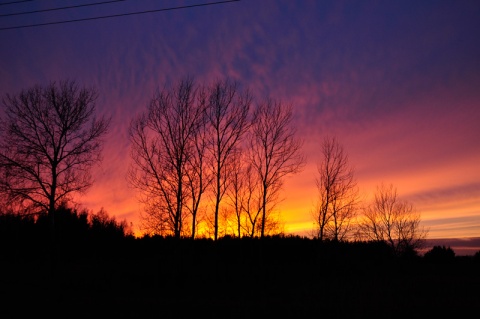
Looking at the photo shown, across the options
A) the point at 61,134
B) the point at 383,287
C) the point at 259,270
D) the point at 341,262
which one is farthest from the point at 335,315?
the point at 341,262

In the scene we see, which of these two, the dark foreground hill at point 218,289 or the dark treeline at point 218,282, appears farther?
the dark treeline at point 218,282

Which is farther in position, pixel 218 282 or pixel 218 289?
pixel 218 282

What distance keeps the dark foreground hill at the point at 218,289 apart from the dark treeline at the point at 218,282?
2.4 inches

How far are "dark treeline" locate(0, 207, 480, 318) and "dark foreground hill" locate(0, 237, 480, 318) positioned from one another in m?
0.06

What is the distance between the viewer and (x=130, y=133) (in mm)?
27234

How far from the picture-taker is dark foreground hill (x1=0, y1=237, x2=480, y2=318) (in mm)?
16656

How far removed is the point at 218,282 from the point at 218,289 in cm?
187

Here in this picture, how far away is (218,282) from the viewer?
26609 mm

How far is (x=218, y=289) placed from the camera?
2475cm

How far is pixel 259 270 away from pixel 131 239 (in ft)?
→ 81.0

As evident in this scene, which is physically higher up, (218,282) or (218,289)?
(218,282)

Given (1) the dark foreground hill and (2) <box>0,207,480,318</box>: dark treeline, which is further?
(2) <box>0,207,480,318</box>: dark treeline

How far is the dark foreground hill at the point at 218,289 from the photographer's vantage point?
16656 millimetres

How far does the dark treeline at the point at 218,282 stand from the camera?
1723 centimetres
